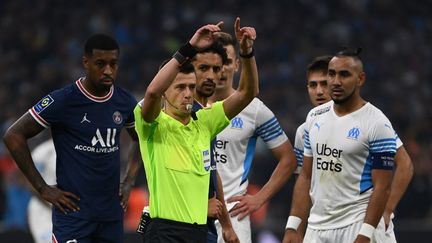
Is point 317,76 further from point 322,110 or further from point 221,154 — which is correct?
point 221,154

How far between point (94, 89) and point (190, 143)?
1.20 metres

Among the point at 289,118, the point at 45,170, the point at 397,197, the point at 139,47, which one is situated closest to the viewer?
the point at 397,197

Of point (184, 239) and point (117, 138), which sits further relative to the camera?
point (117, 138)

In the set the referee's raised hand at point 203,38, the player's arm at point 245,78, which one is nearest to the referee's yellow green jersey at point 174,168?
the player's arm at point 245,78

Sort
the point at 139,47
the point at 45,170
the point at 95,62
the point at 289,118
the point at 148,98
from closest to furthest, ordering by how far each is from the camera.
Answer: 1. the point at 148,98
2. the point at 95,62
3. the point at 45,170
4. the point at 289,118
5. the point at 139,47

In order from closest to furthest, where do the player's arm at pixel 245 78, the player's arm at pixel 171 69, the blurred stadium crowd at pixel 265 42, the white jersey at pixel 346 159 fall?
the player's arm at pixel 171 69
the player's arm at pixel 245 78
the white jersey at pixel 346 159
the blurred stadium crowd at pixel 265 42

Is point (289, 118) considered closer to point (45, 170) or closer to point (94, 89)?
point (45, 170)

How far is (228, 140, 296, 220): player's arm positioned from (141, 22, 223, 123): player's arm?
2164 mm

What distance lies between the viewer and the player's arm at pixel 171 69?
764 centimetres

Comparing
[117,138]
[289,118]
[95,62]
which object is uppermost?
[95,62]

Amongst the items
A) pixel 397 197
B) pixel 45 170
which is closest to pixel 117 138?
pixel 397 197

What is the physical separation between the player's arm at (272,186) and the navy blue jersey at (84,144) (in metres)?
1.29

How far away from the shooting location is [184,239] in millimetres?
7848

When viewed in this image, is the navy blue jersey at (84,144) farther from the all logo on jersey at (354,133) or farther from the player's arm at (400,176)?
the player's arm at (400,176)
